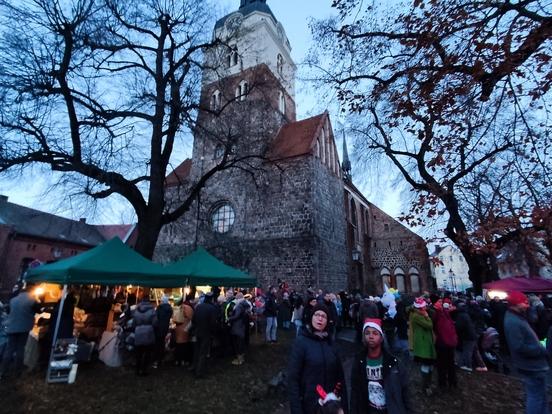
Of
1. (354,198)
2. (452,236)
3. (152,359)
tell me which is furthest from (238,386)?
(354,198)

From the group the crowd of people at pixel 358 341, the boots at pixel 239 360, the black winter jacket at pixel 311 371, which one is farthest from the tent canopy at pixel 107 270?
the black winter jacket at pixel 311 371

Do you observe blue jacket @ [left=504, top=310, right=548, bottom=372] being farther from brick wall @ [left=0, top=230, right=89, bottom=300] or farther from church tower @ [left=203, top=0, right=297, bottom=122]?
brick wall @ [left=0, top=230, right=89, bottom=300]

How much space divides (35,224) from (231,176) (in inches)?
848

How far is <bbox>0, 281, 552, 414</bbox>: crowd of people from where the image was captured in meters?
2.81

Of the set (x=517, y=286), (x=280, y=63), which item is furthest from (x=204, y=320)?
(x=280, y=63)

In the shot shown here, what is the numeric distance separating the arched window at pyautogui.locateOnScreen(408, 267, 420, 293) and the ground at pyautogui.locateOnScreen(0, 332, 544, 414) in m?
22.2

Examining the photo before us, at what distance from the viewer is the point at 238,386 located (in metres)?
5.99

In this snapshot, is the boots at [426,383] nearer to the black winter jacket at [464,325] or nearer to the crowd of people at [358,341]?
the crowd of people at [358,341]

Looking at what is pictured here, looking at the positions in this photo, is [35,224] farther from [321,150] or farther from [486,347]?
[486,347]

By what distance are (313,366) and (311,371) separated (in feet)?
0.16

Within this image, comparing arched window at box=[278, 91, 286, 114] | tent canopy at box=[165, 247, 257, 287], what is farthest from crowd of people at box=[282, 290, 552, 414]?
arched window at box=[278, 91, 286, 114]

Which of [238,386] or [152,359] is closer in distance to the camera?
[238,386]

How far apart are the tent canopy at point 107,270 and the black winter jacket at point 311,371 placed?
218 inches

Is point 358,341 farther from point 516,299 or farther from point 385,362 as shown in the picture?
point 385,362
